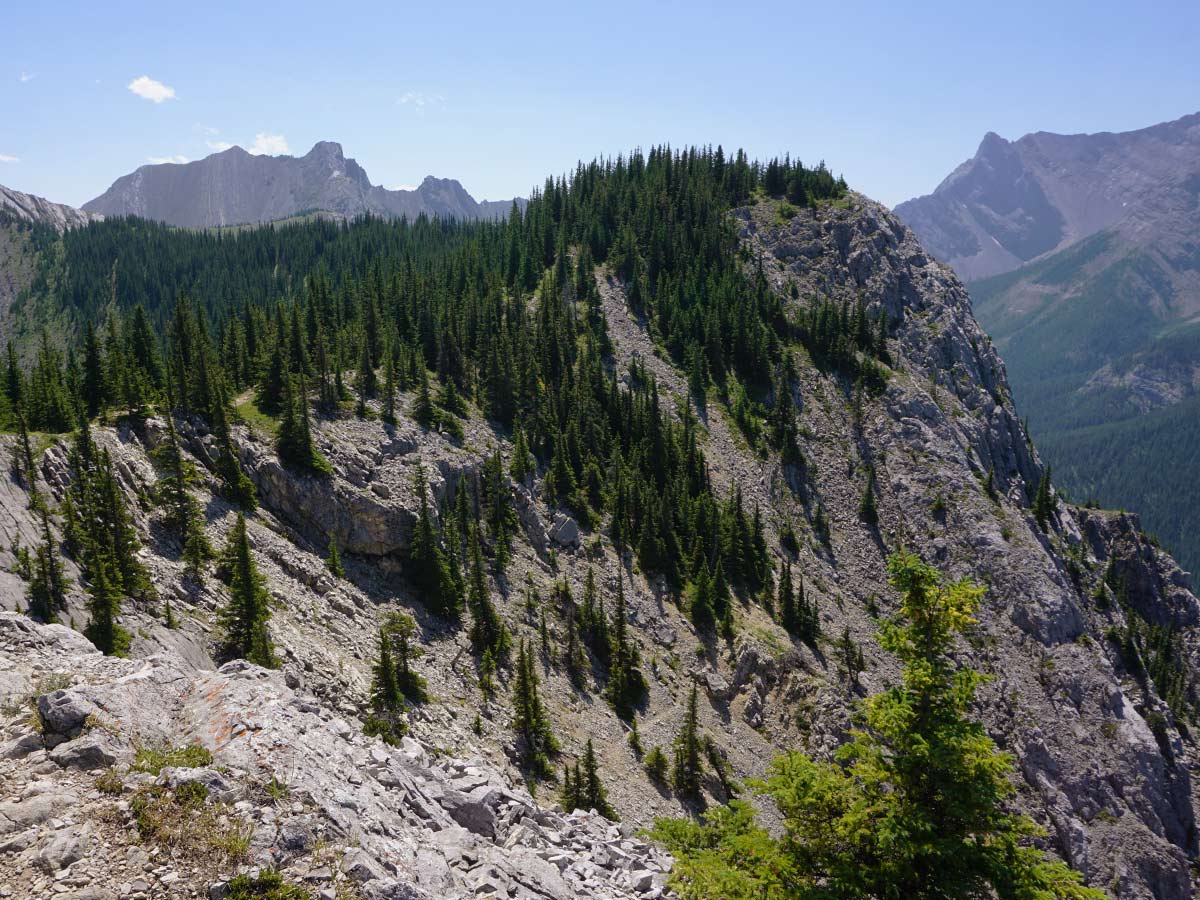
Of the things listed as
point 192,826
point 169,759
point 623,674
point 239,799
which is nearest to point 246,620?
point 169,759

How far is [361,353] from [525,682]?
4407 cm

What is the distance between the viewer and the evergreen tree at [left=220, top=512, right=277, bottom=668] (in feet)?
113

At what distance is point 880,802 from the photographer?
18062 millimetres

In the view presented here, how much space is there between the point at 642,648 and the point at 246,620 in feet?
128

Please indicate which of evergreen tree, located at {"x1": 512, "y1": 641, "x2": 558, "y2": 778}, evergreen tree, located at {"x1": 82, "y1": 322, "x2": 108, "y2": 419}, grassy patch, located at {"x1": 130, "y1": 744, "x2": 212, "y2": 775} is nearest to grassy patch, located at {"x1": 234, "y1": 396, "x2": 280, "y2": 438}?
evergreen tree, located at {"x1": 82, "y1": 322, "x2": 108, "y2": 419}

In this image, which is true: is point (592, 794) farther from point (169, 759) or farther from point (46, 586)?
point (169, 759)

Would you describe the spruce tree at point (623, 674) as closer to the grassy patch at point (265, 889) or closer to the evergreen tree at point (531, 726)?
the evergreen tree at point (531, 726)

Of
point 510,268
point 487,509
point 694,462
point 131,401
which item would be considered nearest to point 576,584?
point 487,509

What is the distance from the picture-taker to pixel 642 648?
219ft

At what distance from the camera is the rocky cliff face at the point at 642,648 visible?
17.4 meters

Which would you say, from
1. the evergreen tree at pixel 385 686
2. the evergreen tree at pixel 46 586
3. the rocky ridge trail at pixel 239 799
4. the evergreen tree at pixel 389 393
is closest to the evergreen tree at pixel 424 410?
the evergreen tree at pixel 389 393

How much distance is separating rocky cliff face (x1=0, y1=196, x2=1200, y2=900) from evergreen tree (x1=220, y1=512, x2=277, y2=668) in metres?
1.22

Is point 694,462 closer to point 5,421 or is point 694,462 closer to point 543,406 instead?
point 543,406

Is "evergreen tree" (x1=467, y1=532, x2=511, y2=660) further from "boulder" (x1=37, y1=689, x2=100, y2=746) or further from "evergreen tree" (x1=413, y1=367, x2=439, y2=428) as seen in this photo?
"boulder" (x1=37, y1=689, x2=100, y2=746)
